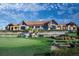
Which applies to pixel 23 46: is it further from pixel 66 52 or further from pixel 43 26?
pixel 66 52

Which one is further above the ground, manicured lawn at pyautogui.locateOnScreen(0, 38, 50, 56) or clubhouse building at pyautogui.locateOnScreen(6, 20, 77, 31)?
clubhouse building at pyautogui.locateOnScreen(6, 20, 77, 31)

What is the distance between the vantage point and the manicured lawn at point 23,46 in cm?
134

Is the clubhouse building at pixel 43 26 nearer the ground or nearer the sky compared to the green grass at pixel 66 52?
nearer the sky

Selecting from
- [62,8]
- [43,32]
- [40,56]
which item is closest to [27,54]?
[40,56]

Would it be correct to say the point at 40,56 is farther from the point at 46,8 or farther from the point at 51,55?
the point at 46,8

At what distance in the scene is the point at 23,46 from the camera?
1.35 m

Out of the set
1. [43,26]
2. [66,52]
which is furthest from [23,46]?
[66,52]

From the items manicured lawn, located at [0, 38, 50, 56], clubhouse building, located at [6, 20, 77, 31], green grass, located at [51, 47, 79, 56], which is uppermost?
clubhouse building, located at [6, 20, 77, 31]

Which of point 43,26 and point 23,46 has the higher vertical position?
point 43,26

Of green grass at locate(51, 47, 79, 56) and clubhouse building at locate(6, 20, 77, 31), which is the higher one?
clubhouse building at locate(6, 20, 77, 31)

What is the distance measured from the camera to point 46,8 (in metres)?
1.37

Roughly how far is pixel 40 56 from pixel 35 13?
0.32m

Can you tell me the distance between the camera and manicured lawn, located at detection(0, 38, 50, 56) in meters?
1.34

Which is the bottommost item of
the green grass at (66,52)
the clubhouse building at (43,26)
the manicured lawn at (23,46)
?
the green grass at (66,52)
